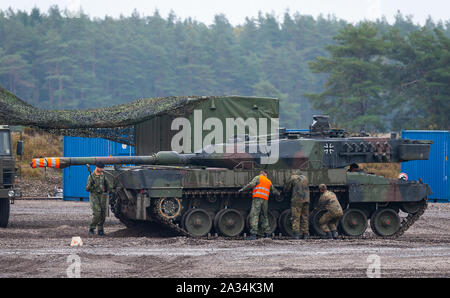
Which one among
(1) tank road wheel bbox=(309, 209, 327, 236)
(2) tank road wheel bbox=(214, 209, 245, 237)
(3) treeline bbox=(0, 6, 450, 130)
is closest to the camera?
(2) tank road wheel bbox=(214, 209, 245, 237)

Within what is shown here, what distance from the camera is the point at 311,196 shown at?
19031 millimetres

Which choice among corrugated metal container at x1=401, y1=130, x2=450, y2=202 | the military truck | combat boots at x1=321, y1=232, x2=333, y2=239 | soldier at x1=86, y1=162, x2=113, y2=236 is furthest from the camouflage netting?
corrugated metal container at x1=401, y1=130, x2=450, y2=202

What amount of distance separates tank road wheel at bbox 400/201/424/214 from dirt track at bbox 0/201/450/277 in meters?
0.66

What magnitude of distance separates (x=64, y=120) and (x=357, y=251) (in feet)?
30.8

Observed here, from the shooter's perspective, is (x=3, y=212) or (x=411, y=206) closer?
(x=411, y=206)

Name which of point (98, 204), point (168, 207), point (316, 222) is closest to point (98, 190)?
point (98, 204)

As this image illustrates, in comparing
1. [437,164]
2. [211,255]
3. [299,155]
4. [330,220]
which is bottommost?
[211,255]

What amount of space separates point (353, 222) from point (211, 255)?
5648 millimetres

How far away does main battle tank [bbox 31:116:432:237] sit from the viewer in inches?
696

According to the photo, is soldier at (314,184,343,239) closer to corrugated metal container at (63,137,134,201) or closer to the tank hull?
the tank hull

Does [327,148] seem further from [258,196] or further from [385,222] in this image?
[258,196]

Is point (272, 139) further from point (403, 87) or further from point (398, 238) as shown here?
point (403, 87)

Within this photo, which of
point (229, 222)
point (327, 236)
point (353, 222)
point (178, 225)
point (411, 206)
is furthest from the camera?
point (411, 206)

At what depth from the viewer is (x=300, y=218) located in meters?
18.5
